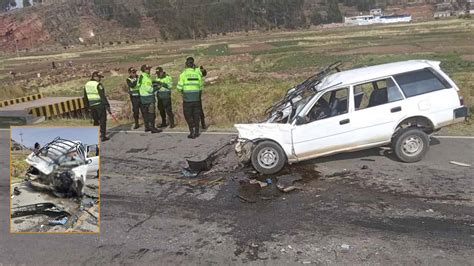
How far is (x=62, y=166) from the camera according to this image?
110 inches

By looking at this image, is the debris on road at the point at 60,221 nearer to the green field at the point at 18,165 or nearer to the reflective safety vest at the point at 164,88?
the green field at the point at 18,165

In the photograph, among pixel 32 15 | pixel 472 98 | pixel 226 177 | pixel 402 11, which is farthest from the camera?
pixel 402 11

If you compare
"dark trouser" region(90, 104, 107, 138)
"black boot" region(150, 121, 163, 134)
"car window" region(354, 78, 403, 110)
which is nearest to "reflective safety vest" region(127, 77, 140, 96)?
"black boot" region(150, 121, 163, 134)

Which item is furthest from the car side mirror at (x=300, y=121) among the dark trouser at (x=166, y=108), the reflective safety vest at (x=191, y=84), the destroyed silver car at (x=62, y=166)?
the dark trouser at (x=166, y=108)

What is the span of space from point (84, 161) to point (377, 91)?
20.8ft

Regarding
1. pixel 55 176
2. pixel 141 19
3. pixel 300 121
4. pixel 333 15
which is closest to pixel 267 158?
pixel 300 121

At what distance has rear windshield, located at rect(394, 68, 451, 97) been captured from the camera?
7.83m

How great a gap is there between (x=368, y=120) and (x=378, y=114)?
211mm

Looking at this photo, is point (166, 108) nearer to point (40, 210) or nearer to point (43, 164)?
point (40, 210)

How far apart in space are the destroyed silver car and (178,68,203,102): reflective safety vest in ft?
26.4

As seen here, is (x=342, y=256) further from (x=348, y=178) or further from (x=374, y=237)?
(x=348, y=178)

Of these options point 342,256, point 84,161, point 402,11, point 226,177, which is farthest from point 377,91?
point 402,11

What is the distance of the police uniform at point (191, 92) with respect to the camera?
430 inches

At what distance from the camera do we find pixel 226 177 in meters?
7.79
